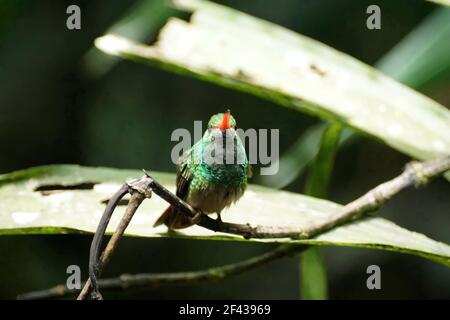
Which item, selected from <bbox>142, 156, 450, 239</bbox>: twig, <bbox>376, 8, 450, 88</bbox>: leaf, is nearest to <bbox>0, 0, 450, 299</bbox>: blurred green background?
<bbox>376, 8, 450, 88</bbox>: leaf

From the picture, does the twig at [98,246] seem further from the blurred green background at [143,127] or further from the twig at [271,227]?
the blurred green background at [143,127]

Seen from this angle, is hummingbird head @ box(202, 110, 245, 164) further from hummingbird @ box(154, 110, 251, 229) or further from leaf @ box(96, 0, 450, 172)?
leaf @ box(96, 0, 450, 172)

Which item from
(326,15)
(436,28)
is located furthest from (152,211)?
(326,15)

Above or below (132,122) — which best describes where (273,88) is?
below

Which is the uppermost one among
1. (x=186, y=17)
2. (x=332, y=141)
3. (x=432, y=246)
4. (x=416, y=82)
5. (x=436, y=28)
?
(x=186, y=17)

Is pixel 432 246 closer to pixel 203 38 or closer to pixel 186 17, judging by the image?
pixel 203 38
